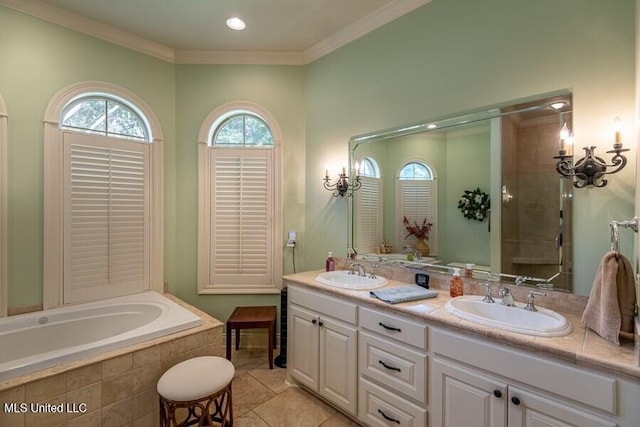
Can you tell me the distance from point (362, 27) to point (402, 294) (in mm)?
2253

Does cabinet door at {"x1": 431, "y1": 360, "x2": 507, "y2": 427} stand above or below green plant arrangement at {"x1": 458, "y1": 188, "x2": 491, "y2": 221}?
below

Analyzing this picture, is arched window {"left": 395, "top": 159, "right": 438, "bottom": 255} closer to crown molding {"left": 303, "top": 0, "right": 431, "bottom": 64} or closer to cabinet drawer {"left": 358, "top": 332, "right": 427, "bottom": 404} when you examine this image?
cabinet drawer {"left": 358, "top": 332, "right": 427, "bottom": 404}

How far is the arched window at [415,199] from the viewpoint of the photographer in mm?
2141

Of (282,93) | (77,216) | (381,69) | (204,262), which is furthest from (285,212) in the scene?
(77,216)

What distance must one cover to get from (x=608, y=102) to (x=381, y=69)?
58.7 inches

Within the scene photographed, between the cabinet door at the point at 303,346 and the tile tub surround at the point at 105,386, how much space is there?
703 mm

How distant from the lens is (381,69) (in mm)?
2416

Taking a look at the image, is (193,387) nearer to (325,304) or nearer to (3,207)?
(325,304)

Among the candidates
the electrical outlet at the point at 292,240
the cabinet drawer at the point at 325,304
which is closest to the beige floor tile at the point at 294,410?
the cabinet drawer at the point at 325,304

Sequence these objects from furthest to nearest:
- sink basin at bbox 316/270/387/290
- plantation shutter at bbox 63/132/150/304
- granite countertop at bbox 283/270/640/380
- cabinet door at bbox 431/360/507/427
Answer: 1. plantation shutter at bbox 63/132/150/304
2. sink basin at bbox 316/270/387/290
3. cabinet door at bbox 431/360/507/427
4. granite countertop at bbox 283/270/640/380

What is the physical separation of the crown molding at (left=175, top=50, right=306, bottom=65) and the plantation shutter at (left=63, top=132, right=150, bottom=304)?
1061 millimetres

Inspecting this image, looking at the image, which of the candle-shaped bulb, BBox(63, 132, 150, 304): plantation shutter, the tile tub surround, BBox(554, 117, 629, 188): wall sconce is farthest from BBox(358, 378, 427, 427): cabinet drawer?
BBox(63, 132, 150, 304): plantation shutter

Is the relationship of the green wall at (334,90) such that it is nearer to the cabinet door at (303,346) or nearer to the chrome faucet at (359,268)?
the chrome faucet at (359,268)

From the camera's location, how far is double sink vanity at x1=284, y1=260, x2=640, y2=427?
3.62 ft
